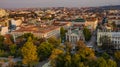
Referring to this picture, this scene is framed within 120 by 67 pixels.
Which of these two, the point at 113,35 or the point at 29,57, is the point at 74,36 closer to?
the point at 113,35

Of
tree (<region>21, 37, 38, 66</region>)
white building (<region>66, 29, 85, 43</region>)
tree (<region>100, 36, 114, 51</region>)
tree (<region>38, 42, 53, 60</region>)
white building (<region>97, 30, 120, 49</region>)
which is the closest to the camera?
tree (<region>21, 37, 38, 66</region>)

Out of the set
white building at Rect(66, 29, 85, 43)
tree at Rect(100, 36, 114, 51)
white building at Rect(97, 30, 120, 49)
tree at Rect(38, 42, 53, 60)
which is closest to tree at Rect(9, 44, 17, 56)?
tree at Rect(38, 42, 53, 60)

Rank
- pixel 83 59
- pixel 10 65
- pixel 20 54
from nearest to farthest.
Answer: pixel 83 59, pixel 10 65, pixel 20 54

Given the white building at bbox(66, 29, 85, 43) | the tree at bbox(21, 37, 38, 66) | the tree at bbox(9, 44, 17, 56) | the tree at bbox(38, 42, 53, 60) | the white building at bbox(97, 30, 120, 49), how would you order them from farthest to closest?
the white building at bbox(66, 29, 85, 43) → the white building at bbox(97, 30, 120, 49) → the tree at bbox(9, 44, 17, 56) → the tree at bbox(38, 42, 53, 60) → the tree at bbox(21, 37, 38, 66)

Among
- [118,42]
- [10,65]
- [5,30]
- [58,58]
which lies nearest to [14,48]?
[10,65]

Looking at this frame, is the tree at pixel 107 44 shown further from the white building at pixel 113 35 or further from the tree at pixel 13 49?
the tree at pixel 13 49

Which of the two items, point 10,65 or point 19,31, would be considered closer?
point 10,65

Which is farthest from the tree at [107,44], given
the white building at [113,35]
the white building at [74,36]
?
the white building at [74,36]

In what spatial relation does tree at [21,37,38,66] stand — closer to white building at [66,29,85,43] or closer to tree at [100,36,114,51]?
tree at [100,36,114,51]

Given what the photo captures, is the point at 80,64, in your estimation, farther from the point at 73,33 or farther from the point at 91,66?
the point at 73,33

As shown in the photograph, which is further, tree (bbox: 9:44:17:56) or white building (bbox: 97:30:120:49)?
white building (bbox: 97:30:120:49)

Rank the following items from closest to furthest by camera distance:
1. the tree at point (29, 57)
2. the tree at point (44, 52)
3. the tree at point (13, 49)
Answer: the tree at point (29, 57), the tree at point (44, 52), the tree at point (13, 49)
